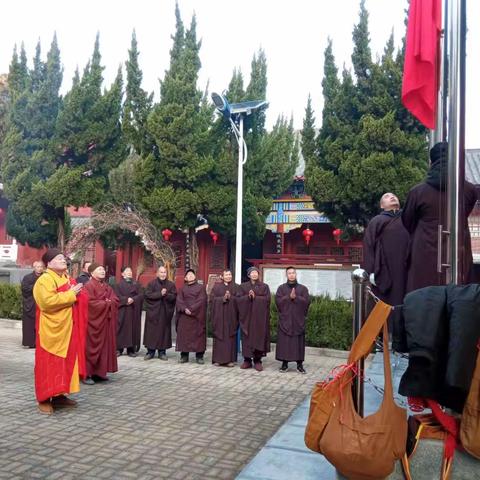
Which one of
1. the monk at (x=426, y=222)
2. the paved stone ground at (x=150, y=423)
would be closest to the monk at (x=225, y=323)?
the paved stone ground at (x=150, y=423)

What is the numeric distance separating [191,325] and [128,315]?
4.53 feet

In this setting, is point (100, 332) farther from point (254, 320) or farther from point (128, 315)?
point (254, 320)

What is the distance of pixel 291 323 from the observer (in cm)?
875

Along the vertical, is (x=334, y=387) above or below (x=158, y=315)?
above

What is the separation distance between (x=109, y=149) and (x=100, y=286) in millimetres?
10328

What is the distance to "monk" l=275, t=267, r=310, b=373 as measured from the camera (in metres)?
8.64

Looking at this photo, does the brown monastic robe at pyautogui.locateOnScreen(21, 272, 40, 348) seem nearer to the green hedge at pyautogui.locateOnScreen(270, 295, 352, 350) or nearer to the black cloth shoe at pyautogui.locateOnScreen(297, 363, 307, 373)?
the black cloth shoe at pyautogui.locateOnScreen(297, 363, 307, 373)

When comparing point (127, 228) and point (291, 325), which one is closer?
point (291, 325)

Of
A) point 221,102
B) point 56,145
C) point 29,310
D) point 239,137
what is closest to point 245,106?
point 239,137

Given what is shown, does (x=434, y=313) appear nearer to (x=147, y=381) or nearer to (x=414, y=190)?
(x=414, y=190)

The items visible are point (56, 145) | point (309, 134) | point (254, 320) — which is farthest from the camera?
point (56, 145)

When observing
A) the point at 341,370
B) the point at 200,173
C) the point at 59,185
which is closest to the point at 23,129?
the point at 59,185

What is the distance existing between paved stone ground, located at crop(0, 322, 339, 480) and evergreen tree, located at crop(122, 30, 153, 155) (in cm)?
853

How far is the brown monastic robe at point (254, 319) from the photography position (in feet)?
29.2
